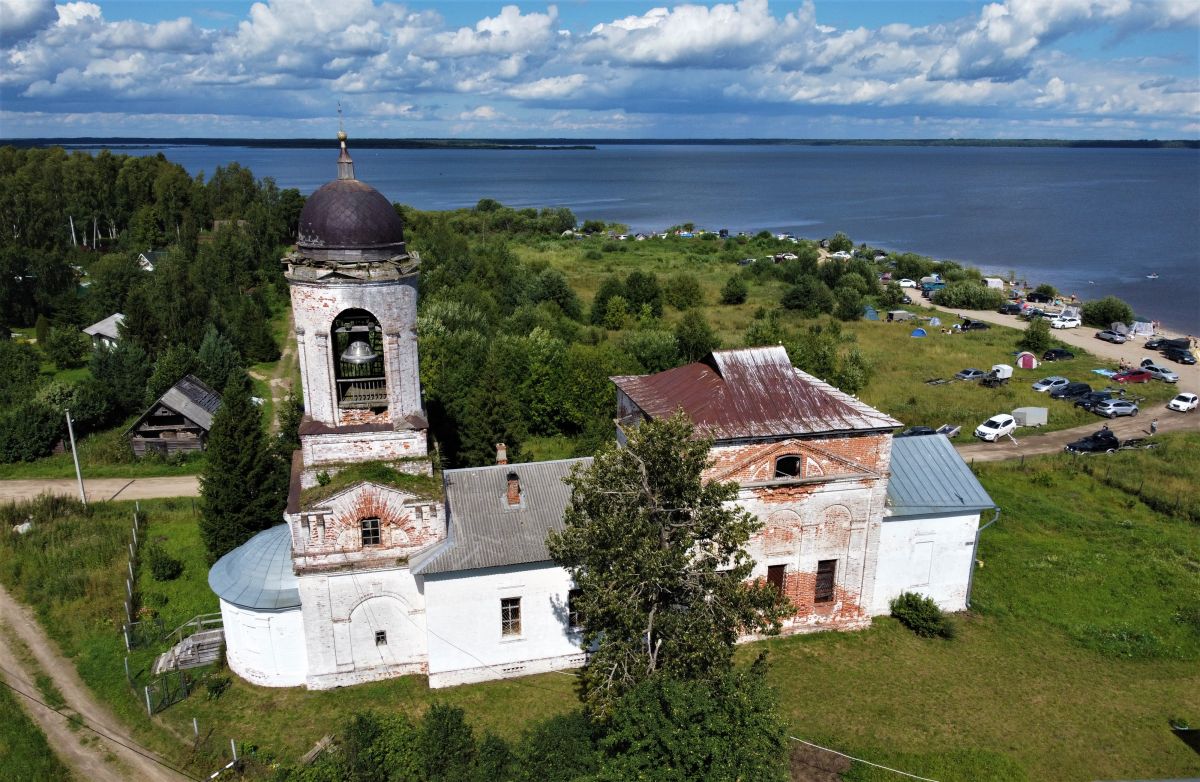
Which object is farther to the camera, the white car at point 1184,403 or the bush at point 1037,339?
the bush at point 1037,339

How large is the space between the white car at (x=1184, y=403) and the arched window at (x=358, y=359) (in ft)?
146

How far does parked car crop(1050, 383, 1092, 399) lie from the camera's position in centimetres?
4550

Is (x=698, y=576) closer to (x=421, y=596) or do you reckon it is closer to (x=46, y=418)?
(x=421, y=596)

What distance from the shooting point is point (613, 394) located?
36.5 meters

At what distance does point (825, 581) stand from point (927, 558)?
10.7 feet

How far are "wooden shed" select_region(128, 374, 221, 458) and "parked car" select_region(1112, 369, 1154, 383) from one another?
51.5m

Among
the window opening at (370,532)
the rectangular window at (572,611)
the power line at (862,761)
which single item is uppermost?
the window opening at (370,532)

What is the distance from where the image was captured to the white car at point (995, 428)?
38812mm

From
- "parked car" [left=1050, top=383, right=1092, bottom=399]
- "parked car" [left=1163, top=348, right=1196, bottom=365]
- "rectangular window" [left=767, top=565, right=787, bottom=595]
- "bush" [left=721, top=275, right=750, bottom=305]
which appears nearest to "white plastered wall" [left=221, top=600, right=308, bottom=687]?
"rectangular window" [left=767, top=565, right=787, bottom=595]

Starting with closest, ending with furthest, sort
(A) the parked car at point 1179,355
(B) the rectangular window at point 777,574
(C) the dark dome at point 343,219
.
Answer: (C) the dark dome at point 343,219 → (B) the rectangular window at point 777,574 → (A) the parked car at point 1179,355

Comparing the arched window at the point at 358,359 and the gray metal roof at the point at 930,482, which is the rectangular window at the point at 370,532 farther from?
the gray metal roof at the point at 930,482

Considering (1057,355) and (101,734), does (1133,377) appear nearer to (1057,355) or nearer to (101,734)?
(1057,355)

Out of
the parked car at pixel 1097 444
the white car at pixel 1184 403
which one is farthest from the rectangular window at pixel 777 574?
the white car at pixel 1184 403

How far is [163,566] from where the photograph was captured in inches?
963
